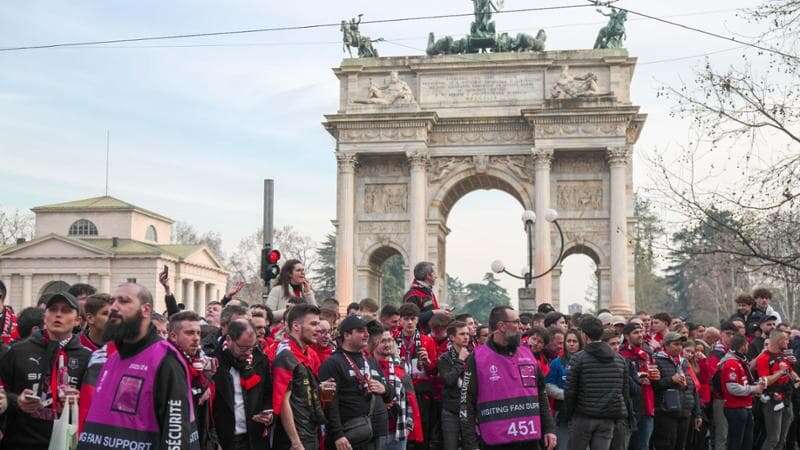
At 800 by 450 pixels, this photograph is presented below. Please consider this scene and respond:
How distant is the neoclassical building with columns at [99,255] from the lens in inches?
2876

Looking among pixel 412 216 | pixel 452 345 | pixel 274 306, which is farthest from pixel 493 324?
pixel 412 216

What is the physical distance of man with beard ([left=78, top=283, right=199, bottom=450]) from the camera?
238 inches

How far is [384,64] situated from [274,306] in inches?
1331

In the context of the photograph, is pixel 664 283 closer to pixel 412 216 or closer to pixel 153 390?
pixel 412 216

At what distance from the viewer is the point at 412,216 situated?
44.9 m

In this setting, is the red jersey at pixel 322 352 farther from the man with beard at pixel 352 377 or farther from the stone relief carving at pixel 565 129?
the stone relief carving at pixel 565 129

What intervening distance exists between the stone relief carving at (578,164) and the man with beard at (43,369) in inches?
1525

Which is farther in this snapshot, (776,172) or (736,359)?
(736,359)

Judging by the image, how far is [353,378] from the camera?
372 inches

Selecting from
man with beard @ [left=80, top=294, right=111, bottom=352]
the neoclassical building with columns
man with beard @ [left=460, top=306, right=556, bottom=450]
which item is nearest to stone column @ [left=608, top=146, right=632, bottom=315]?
man with beard @ [left=460, top=306, right=556, bottom=450]

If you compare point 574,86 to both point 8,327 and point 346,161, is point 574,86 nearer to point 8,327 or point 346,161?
point 346,161

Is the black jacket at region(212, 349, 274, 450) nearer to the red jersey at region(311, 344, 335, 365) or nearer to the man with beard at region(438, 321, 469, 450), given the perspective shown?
the red jersey at region(311, 344, 335, 365)

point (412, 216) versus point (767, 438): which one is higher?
point (412, 216)

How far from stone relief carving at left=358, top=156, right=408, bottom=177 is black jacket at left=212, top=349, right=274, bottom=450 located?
37841 mm
